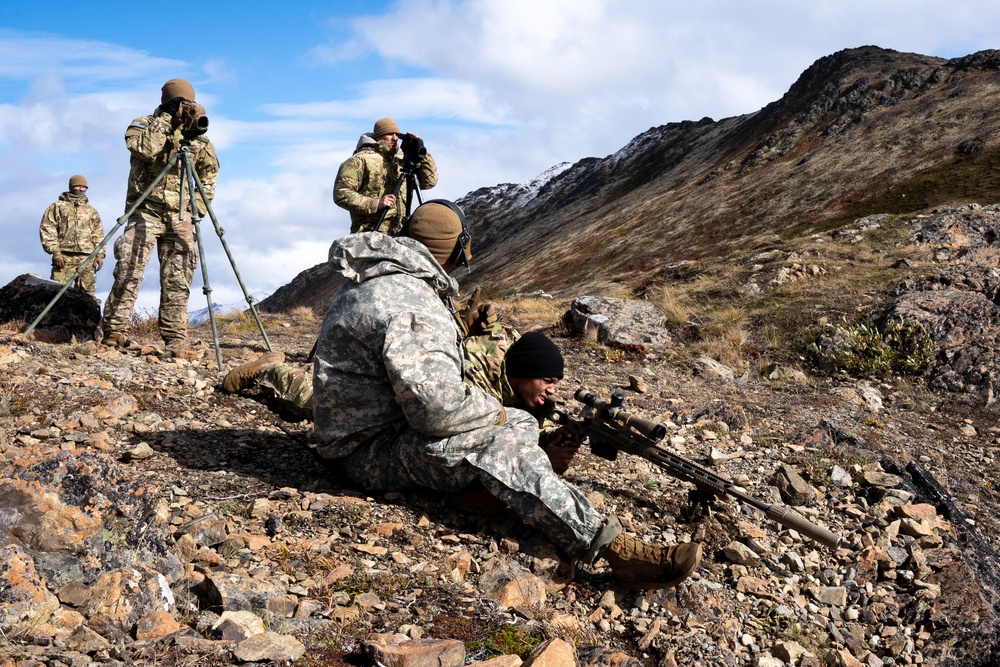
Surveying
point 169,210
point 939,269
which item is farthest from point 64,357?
point 939,269

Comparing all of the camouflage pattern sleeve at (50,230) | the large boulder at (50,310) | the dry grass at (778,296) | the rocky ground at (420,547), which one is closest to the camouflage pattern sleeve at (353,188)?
the rocky ground at (420,547)

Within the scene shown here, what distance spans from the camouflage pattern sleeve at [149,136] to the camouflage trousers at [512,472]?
528 centimetres

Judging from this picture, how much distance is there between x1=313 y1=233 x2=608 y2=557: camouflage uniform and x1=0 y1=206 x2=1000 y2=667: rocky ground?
308mm

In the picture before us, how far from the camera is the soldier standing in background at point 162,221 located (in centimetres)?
770

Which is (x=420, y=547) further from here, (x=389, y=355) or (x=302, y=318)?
(x=302, y=318)

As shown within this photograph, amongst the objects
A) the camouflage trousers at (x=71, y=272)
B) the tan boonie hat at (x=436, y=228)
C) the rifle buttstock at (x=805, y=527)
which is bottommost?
the rifle buttstock at (x=805, y=527)

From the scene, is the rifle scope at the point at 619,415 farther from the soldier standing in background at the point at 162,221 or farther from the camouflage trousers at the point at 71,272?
the camouflage trousers at the point at 71,272

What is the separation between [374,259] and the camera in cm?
430

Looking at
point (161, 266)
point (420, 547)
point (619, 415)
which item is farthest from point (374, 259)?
point (161, 266)

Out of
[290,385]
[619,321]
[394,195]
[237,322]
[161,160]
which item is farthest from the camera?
[237,322]

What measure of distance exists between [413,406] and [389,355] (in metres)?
0.32

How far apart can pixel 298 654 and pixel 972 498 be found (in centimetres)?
571

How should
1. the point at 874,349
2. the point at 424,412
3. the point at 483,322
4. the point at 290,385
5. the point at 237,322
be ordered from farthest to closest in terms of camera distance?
the point at 237,322 < the point at 874,349 < the point at 290,385 < the point at 483,322 < the point at 424,412

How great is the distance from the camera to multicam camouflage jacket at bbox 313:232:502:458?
12.8ft
